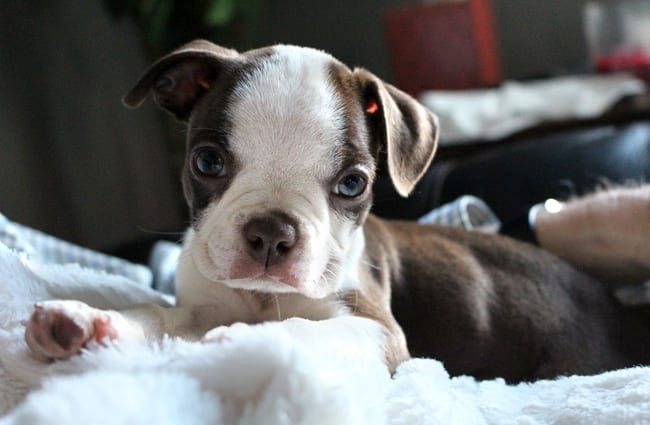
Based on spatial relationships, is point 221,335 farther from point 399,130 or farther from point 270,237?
point 399,130

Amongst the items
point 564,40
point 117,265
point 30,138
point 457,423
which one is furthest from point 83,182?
point 457,423

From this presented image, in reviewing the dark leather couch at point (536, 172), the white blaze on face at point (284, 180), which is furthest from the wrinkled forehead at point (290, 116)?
the dark leather couch at point (536, 172)

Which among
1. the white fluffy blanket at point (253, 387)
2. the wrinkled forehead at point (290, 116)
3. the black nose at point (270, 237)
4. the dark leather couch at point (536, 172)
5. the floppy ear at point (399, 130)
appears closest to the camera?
the white fluffy blanket at point (253, 387)

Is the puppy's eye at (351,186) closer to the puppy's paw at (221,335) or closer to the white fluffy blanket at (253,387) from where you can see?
the white fluffy blanket at (253,387)

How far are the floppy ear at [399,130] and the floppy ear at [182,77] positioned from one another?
29 cm

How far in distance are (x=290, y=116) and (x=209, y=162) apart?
0.18 m

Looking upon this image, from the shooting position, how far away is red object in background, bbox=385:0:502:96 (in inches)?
163

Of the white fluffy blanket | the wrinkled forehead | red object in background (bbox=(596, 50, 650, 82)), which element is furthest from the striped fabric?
red object in background (bbox=(596, 50, 650, 82))

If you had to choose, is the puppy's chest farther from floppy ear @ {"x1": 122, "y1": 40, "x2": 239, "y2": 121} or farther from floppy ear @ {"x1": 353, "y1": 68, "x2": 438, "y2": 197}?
floppy ear @ {"x1": 122, "y1": 40, "x2": 239, "y2": 121}

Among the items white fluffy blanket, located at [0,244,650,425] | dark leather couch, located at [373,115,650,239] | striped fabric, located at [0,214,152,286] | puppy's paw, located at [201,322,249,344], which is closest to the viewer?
white fluffy blanket, located at [0,244,650,425]

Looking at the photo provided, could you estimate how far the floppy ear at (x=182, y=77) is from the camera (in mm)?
1538

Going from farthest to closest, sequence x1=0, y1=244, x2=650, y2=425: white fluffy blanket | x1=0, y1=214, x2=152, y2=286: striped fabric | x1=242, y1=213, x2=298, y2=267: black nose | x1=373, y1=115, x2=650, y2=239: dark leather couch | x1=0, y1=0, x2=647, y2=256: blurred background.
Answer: x1=0, y1=0, x2=647, y2=256: blurred background → x1=373, y1=115, x2=650, y2=239: dark leather couch → x1=0, y1=214, x2=152, y2=286: striped fabric → x1=242, y1=213, x2=298, y2=267: black nose → x1=0, y1=244, x2=650, y2=425: white fluffy blanket

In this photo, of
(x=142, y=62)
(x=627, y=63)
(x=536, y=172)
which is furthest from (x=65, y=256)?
(x=627, y=63)

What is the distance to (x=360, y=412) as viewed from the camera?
0.91 m
